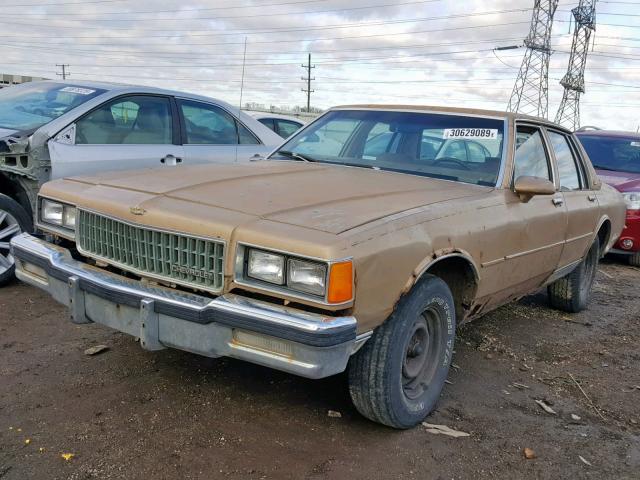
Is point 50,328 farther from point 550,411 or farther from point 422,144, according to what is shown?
point 550,411

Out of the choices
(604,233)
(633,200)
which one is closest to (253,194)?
(604,233)

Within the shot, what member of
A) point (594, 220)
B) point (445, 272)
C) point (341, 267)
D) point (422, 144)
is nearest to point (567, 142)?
point (594, 220)

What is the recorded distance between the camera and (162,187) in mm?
3111

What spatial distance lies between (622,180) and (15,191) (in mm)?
7120

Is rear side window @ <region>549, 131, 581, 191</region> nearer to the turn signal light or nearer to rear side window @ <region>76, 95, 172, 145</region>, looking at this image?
the turn signal light

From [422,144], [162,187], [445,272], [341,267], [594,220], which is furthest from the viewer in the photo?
[594,220]

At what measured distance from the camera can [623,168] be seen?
28.2 ft

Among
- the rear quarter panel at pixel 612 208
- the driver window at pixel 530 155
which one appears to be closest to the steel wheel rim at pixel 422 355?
the driver window at pixel 530 155

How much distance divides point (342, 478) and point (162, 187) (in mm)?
1647

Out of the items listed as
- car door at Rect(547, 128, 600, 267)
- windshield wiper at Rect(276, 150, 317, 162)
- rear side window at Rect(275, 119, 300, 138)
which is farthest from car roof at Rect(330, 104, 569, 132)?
rear side window at Rect(275, 119, 300, 138)

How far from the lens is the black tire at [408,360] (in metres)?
2.76

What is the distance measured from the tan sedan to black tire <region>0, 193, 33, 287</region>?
1486 millimetres

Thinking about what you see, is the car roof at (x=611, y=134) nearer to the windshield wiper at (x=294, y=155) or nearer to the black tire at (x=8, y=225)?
the windshield wiper at (x=294, y=155)

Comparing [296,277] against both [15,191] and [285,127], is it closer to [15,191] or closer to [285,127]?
[15,191]
